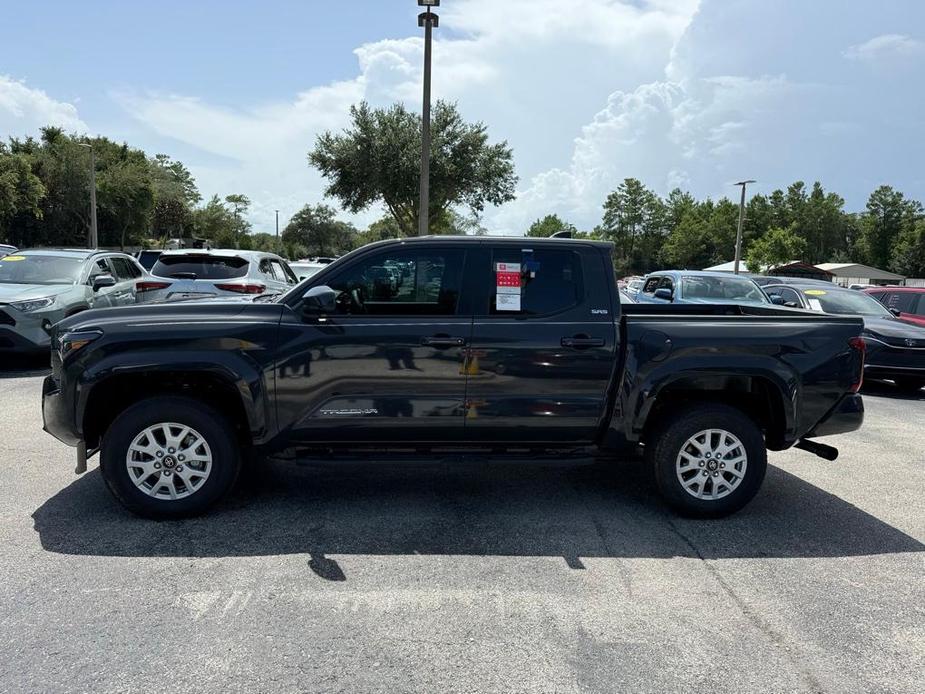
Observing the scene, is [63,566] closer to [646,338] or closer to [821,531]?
[646,338]

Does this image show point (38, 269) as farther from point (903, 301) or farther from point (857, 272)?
point (857, 272)

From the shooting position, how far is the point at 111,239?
52.4 m

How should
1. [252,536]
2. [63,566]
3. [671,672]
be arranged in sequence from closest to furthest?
[671,672], [63,566], [252,536]

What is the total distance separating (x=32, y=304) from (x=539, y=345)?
26.7 feet

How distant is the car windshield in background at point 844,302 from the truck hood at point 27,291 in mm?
11758

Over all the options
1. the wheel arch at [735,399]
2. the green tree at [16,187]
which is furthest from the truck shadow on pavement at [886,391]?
the green tree at [16,187]

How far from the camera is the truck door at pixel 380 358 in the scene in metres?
4.51

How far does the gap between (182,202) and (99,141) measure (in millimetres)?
11410

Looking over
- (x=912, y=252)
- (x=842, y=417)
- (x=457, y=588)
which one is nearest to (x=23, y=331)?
(x=457, y=588)

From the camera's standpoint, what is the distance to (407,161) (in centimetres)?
2634

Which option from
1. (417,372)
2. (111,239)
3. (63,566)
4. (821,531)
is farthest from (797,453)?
(111,239)

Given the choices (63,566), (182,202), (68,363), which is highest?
(182,202)

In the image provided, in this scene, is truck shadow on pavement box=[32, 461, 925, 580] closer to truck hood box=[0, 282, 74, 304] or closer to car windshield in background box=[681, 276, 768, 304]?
truck hood box=[0, 282, 74, 304]

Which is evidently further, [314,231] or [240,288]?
[314,231]
